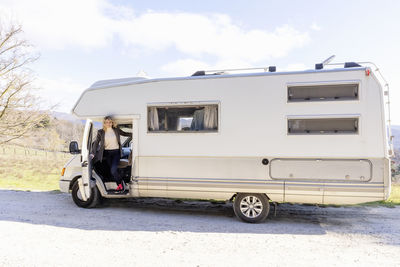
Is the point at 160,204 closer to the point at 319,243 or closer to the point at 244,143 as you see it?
the point at 244,143

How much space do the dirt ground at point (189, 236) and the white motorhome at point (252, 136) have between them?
559 millimetres

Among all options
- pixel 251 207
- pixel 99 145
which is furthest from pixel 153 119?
pixel 251 207

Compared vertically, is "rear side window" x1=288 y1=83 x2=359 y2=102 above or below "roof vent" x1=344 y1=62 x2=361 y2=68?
below

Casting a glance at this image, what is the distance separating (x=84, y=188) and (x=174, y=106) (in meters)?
2.72

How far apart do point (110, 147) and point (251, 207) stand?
11.3 ft

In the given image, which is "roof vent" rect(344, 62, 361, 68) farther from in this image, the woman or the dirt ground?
the woman

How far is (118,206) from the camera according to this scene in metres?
7.31

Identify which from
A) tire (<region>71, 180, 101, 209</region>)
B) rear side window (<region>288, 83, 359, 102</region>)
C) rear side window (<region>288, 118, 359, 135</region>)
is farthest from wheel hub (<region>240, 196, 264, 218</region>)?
tire (<region>71, 180, 101, 209</region>)

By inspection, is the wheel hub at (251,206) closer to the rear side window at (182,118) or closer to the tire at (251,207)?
the tire at (251,207)

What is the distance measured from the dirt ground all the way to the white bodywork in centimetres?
63

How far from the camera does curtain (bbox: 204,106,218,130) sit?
6238 mm

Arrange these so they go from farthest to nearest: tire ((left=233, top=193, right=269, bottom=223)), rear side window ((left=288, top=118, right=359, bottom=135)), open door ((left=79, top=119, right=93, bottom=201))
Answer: open door ((left=79, top=119, right=93, bottom=201))
tire ((left=233, top=193, right=269, bottom=223))
rear side window ((left=288, top=118, right=359, bottom=135))

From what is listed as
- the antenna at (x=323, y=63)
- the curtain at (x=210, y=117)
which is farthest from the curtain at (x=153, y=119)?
the antenna at (x=323, y=63)

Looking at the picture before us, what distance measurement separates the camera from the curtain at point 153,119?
21.4 feet
